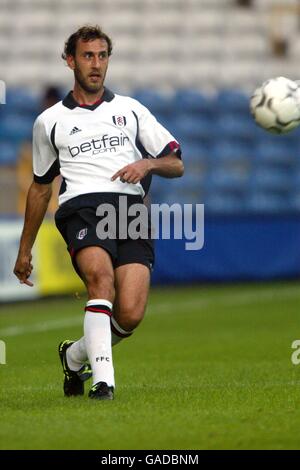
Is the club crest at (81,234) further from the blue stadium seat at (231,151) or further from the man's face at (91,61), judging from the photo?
the blue stadium seat at (231,151)

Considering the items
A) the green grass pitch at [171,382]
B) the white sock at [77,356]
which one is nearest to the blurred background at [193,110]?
the green grass pitch at [171,382]

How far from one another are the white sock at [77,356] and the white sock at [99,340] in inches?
13.8

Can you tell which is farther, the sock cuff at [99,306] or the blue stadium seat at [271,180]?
the blue stadium seat at [271,180]

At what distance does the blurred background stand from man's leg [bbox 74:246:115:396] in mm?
9252

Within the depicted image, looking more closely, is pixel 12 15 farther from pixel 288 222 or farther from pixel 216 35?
pixel 288 222

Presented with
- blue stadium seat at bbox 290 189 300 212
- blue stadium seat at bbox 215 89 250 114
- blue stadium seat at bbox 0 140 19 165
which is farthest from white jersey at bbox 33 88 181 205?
blue stadium seat at bbox 215 89 250 114

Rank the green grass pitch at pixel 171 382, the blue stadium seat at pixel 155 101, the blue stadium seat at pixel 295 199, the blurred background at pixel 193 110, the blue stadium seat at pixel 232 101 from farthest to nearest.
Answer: the blue stadium seat at pixel 232 101
the blue stadium seat at pixel 155 101
the blue stadium seat at pixel 295 199
the blurred background at pixel 193 110
the green grass pitch at pixel 171 382

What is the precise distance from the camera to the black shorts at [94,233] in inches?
300

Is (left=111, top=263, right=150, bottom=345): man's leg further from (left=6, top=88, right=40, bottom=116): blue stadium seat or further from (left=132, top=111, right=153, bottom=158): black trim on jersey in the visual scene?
(left=6, top=88, right=40, bottom=116): blue stadium seat

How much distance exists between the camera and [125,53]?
83.6 ft

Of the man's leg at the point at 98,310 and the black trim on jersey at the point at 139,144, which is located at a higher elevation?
the black trim on jersey at the point at 139,144

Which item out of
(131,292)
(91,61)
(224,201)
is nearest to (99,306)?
(131,292)

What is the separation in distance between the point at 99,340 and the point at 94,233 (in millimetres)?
674
